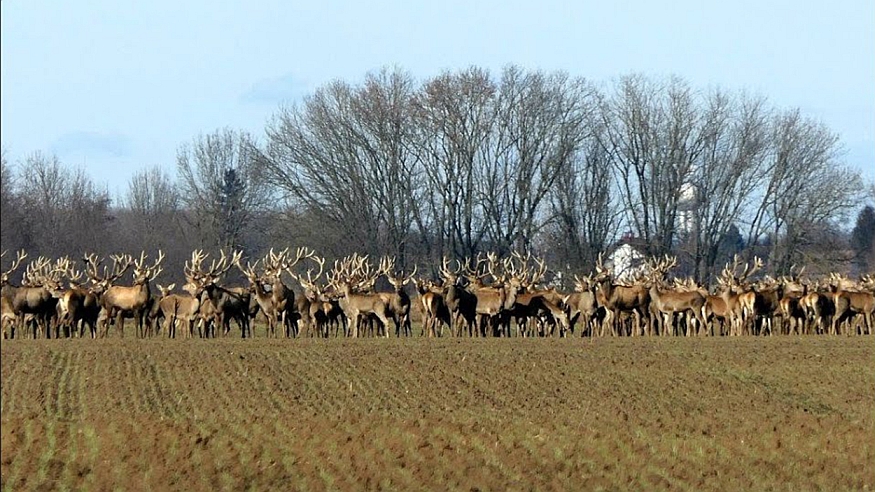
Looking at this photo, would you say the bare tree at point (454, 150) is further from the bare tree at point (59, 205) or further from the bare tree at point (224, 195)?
the bare tree at point (59, 205)

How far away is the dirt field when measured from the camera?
500 inches

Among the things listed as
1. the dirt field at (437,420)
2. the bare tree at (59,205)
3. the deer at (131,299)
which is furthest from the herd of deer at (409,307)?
the bare tree at (59,205)

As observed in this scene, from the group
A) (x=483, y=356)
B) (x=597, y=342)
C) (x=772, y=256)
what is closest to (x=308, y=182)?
(x=772, y=256)

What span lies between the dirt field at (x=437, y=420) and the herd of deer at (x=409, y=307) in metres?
10.2

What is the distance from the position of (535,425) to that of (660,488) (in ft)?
12.9

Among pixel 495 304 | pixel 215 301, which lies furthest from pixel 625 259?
pixel 215 301

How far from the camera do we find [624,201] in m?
74.9

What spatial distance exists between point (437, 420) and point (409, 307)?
23817 mm

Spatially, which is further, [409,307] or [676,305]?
[676,305]

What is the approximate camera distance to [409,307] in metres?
41.2

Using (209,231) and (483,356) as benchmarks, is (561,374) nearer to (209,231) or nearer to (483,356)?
(483,356)

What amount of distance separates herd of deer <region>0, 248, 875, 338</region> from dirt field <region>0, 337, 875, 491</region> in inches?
401

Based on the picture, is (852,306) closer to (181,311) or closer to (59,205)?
(181,311)

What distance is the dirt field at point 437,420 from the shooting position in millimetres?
12688
